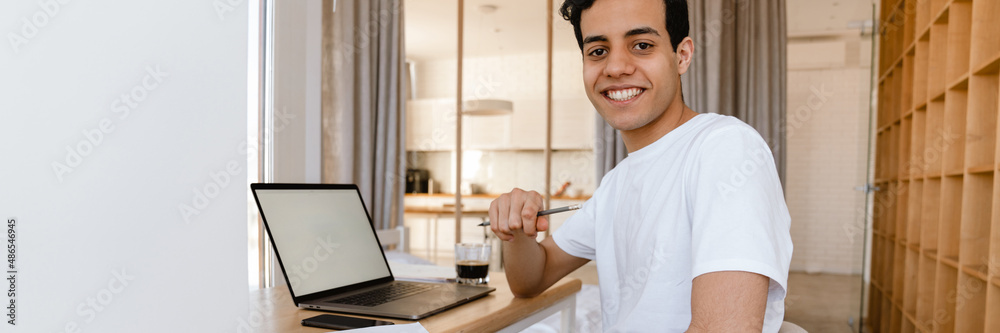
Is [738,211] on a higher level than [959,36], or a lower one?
lower

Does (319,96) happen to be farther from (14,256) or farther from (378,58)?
(14,256)

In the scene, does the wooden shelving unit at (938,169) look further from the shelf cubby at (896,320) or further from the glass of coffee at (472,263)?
the glass of coffee at (472,263)

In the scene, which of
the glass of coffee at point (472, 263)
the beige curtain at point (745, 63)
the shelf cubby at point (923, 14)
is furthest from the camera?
the beige curtain at point (745, 63)

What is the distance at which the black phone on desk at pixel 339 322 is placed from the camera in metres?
0.86

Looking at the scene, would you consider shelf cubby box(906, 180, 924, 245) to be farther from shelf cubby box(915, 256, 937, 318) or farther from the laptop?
the laptop

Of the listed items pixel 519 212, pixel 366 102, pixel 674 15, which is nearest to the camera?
pixel 519 212

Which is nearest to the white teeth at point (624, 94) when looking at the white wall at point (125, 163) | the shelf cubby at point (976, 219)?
the white wall at point (125, 163)

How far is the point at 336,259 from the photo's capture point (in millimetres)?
1121

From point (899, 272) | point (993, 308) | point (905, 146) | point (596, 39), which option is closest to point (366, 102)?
point (596, 39)

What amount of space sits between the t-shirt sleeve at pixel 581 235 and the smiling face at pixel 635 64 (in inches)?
8.0

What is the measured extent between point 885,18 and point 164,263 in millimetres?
3900

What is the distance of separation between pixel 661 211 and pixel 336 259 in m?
0.53

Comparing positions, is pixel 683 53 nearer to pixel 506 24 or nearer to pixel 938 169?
pixel 938 169

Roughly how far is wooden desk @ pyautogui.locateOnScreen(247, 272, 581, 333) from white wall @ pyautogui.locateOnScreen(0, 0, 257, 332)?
1.09ft
